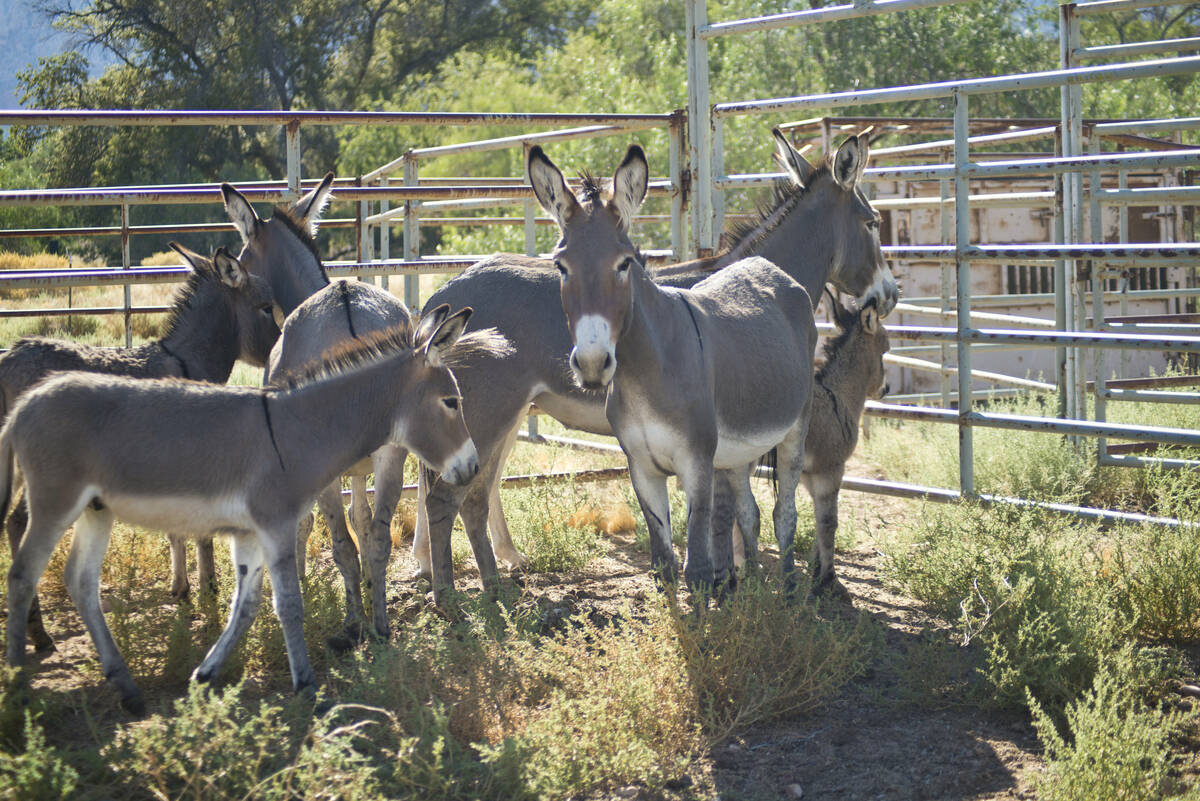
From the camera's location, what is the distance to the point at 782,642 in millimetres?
4355

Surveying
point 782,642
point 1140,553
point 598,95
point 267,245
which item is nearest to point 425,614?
point 782,642

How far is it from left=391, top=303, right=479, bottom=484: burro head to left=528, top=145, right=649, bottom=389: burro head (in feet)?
1.83

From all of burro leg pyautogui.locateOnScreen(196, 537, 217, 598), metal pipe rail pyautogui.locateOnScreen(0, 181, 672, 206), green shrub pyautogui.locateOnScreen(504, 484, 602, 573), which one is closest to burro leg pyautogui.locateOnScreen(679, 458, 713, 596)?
green shrub pyautogui.locateOnScreen(504, 484, 602, 573)

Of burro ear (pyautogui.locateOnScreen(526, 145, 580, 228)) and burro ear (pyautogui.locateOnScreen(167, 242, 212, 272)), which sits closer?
burro ear (pyautogui.locateOnScreen(526, 145, 580, 228))

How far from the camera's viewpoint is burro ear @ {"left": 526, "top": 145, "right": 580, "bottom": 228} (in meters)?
4.33

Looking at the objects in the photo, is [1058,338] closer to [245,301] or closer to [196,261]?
[245,301]

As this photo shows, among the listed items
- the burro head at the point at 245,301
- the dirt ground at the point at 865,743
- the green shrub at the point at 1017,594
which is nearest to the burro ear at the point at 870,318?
the green shrub at the point at 1017,594

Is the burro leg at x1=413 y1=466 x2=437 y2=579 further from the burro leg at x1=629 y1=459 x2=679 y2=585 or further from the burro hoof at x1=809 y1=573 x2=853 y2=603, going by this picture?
the burro hoof at x1=809 y1=573 x2=853 y2=603

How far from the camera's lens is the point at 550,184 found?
14.3 ft

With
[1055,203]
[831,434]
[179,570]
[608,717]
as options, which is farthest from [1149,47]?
[179,570]

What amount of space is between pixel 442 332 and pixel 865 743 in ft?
7.58

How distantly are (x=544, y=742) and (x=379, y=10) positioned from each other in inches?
1410

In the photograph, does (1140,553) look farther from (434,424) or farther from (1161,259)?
(434,424)

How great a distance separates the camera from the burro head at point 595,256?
13.4 ft
